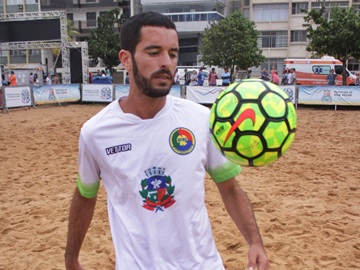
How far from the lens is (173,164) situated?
1989mm

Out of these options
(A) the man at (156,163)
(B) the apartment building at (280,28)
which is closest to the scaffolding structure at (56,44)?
(A) the man at (156,163)

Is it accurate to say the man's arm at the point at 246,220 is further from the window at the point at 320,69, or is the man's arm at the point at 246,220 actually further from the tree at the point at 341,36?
the window at the point at 320,69

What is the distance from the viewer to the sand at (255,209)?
455cm

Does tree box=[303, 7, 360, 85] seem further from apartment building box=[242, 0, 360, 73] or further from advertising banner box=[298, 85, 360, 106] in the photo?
apartment building box=[242, 0, 360, 73]

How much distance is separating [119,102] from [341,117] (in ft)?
50.1

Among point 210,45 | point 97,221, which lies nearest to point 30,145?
point 97,221

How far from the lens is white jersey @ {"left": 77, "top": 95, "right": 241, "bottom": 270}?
1982 millimetres

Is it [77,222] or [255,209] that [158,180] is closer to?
[77,222]

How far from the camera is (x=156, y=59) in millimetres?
1947

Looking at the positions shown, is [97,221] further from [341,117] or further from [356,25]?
[356,25]

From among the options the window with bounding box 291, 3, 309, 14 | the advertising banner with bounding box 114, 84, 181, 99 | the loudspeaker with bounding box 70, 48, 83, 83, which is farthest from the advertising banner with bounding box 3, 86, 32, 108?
the window with bounding box 291, 3, 309, 14

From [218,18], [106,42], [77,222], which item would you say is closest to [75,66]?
[106,42]

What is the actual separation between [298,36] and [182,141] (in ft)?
173

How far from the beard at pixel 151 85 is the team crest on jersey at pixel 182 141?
209 mm
